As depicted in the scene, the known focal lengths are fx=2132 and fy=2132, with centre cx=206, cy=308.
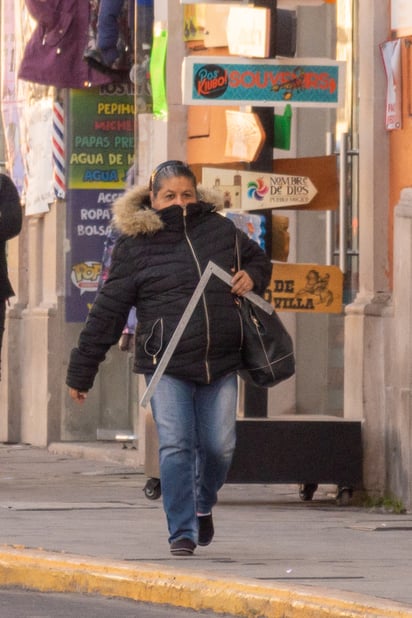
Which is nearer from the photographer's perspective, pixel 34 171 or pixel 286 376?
pixel 286 376

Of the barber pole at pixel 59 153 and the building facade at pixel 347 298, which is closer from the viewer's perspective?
the building facade at pixel 347 298

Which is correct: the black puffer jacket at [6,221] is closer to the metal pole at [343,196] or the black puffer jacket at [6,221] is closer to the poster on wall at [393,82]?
the metal pole at [343,196]

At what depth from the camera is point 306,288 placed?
12.4m

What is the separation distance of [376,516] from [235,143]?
93.4 inches

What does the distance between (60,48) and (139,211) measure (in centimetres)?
747

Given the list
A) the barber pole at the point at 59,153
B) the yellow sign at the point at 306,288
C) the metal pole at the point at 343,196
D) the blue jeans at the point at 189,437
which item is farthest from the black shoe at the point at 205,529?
the barber pole at the point at 59,153

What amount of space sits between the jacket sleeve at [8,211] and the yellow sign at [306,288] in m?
1.73

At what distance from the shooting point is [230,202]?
12.2m

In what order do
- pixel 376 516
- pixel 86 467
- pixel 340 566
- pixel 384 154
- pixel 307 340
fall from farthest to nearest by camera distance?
pixel 86 467
pixel 307 340
pixel 384 154
pixel 376 516
pixel 340 566

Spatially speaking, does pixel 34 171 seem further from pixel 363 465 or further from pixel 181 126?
pixel 363 465

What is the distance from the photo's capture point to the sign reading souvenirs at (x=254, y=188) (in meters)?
12.1

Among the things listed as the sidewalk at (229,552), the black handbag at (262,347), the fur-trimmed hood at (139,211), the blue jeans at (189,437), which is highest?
the fur-trimmed hood at (139,211)

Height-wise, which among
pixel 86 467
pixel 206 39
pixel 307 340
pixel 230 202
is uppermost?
pixel 206 39

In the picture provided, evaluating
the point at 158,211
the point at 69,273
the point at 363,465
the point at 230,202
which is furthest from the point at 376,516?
the point at 69,273
